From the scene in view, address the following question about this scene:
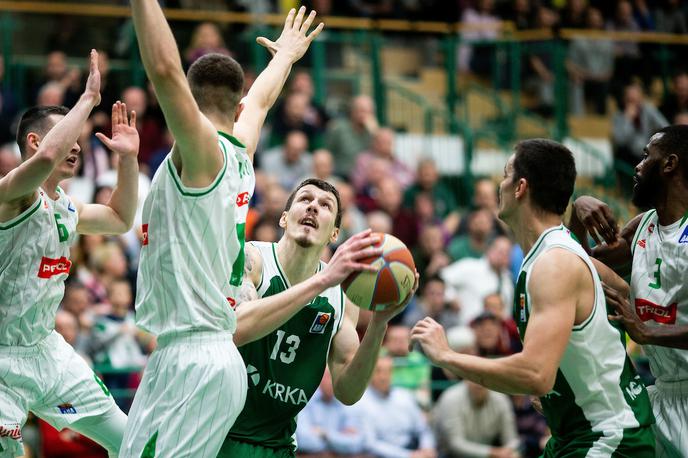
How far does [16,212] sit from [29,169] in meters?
0.45

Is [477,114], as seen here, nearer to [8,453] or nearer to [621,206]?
[621,206]

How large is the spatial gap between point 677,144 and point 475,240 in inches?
294

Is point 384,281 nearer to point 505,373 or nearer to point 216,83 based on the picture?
point 505,373

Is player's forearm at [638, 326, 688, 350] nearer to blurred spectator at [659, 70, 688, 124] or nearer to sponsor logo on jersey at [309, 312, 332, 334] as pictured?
sponsor logo on jersey at [309, 312, 332, 334]

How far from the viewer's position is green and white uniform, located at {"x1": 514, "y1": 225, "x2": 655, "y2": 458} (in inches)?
239

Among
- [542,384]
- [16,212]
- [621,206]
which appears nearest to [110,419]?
[16,212]

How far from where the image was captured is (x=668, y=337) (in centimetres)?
649

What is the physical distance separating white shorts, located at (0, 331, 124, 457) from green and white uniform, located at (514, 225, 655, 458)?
261 cm

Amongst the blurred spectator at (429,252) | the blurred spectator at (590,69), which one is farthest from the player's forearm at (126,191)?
the blurred spectator at (590,69)

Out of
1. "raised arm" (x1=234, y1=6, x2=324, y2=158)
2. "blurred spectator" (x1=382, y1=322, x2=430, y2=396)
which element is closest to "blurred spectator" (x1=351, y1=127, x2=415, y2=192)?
"blurred spectator" (x1=382, y1=322, x2=430, y2=396)

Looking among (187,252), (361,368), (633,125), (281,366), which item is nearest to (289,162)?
(633,125)

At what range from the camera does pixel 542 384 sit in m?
5.80

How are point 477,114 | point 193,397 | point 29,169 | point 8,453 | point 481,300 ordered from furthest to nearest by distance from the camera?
point 477,114, point 481,300, point 8,453, point 29,169, point 193,397

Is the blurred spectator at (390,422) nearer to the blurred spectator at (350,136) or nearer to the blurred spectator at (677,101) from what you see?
the blurred spectator at (350,136)
